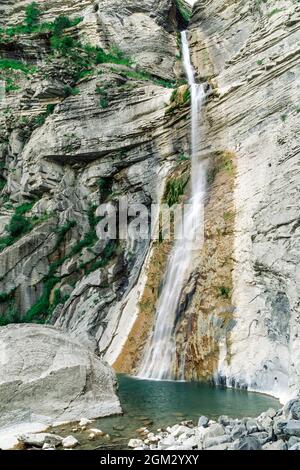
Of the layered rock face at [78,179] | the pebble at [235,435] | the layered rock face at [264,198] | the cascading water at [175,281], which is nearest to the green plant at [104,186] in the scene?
the layered rock face at [78,179]

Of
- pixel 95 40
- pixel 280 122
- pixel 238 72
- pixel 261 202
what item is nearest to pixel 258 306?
pixel 261 202

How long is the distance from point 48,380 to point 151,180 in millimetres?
15272

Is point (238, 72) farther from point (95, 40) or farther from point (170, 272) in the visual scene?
point (95, 40)

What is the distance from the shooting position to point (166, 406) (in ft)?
35.2

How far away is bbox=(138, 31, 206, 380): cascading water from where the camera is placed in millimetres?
15922

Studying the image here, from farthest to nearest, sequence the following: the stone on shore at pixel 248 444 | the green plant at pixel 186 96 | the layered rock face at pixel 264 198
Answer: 1. the green plant at pixel 186 96
2. the layered rock face at pixel 264 198
3. the stone on shore at pixel 248 444

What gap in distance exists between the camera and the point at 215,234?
1745cm

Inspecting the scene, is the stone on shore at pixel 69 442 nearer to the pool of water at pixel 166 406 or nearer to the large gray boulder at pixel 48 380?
the pool of water at pixel 166 406

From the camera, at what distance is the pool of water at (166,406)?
8.43 metres

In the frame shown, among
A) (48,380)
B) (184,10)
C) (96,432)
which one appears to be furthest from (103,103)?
(184,10)

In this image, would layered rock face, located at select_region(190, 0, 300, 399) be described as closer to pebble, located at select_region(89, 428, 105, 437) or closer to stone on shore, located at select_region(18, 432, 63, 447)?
pebble, located at select_region(89, 428, 105, 437)

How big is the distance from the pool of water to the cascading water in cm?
163

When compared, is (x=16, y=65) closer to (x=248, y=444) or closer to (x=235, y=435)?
(x=235, y=435)

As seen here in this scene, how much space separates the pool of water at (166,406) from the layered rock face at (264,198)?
3.09 ft
